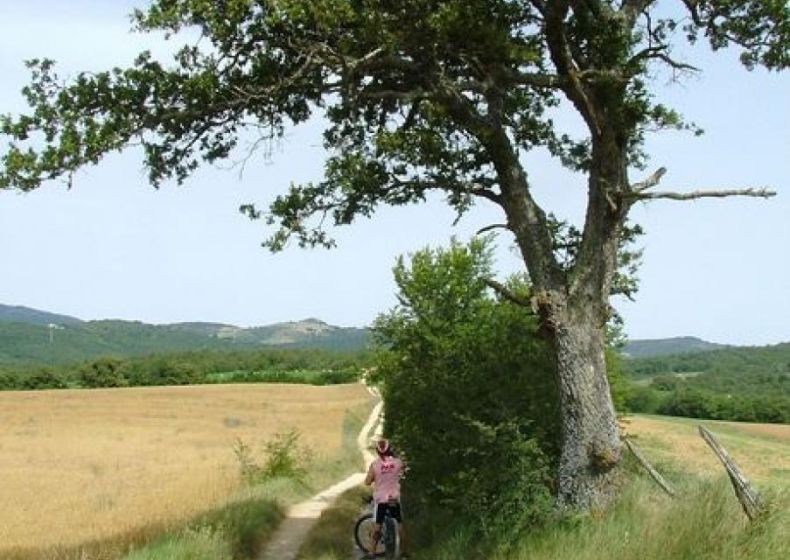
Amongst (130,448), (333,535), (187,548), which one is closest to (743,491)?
(187,548)

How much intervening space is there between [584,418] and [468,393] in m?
3.74

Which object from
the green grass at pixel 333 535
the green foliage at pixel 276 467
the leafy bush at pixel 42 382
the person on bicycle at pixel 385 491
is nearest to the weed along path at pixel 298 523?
the green grass at pixel 333 535

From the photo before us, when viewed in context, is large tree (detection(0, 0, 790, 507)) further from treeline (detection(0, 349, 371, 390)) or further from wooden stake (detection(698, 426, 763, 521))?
treeline (detection(0, 349, 371, 390))

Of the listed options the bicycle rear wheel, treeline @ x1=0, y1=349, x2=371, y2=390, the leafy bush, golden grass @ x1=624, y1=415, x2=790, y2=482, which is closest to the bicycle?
the bicycle rear wheel

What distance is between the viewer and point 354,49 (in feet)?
39.7

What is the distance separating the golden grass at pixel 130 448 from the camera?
23703 mm

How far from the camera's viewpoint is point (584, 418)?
40.8 feet

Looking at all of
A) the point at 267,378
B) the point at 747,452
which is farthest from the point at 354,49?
the point at 267,378

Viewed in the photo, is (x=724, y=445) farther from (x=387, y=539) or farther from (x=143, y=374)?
(x=143, y=374)

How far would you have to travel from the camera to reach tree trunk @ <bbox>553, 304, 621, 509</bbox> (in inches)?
486

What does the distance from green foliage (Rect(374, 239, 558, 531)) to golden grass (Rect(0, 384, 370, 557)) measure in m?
5.80

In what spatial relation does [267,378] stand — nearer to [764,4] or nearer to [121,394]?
[121,394]

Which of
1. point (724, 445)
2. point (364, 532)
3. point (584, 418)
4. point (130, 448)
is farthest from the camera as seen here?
point (724, 445)

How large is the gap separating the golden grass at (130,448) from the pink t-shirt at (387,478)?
20.3 feet
